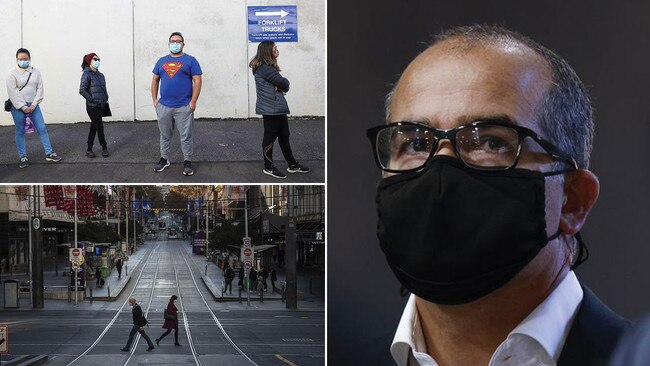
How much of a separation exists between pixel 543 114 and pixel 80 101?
2.28 metres

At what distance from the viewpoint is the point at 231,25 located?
364 cm

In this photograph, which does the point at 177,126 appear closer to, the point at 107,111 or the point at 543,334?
the point at 107,111

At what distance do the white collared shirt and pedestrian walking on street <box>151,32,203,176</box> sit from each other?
1.61m

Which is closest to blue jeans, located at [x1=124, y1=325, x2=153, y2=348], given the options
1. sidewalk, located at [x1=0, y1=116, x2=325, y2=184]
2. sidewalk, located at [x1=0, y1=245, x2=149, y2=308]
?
sidewalk, located at [x1=0, y1=245, x2=149, y2=308]

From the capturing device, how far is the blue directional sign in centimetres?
365

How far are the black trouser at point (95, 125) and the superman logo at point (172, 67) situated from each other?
378mm

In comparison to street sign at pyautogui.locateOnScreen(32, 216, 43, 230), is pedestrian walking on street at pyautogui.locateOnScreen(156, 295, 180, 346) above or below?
below

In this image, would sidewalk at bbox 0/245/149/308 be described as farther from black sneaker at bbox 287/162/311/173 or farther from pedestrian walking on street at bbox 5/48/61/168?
black sneaker at bbox 287/162/311/173

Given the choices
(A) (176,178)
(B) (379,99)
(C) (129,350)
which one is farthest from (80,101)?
(B) (379,99)

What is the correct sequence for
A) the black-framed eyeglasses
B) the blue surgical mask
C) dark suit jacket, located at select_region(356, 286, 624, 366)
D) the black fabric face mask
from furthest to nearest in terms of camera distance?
1. the blue surgical mask
2. dark suit jacket, located at select_region(356, 286, 624, 366)
3. the black-framed eyeglasses
4. the black fabric face mask

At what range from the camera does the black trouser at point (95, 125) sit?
3.63m

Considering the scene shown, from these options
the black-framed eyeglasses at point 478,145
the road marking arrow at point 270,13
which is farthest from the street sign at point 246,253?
the black-framed eyeglasses at point 478,145

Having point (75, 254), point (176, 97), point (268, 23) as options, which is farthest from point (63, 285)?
point (268, 23)

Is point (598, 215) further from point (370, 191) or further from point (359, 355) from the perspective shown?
point (359, 355)
